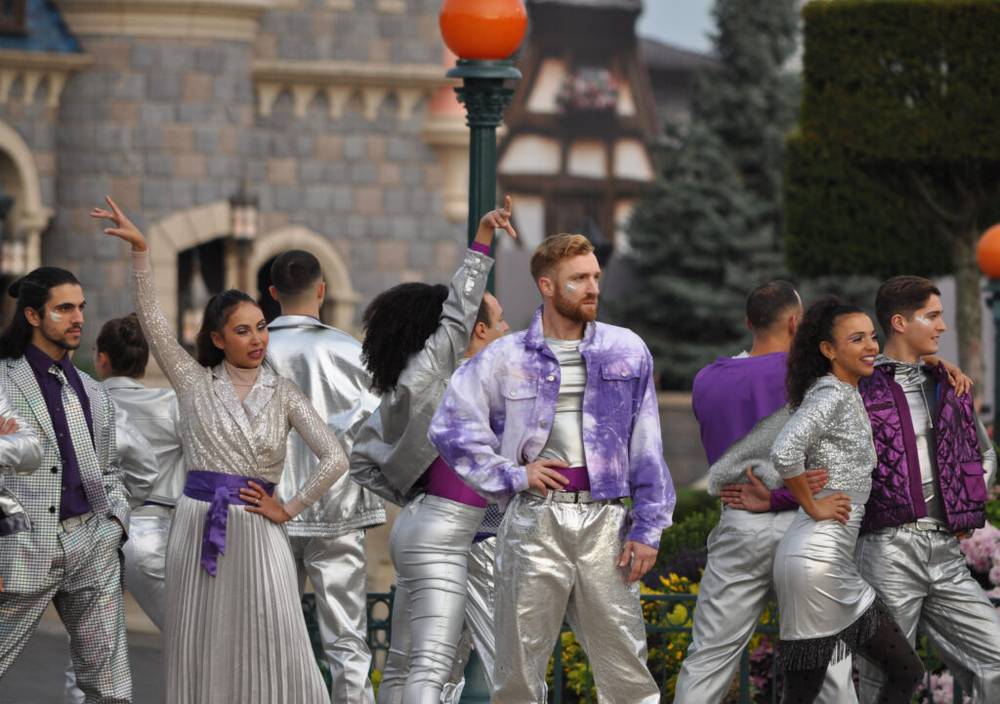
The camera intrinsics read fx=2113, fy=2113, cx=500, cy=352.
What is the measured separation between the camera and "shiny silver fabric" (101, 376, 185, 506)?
842 centimetres

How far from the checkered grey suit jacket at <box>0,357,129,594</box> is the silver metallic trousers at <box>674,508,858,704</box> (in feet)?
6.70

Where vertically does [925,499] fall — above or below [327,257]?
below

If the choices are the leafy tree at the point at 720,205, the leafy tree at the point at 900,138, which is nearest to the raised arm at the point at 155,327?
the leafy tree at the point at 900,138

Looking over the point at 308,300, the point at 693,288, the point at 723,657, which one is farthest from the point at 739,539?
the point at 693,288

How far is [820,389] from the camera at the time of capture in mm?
7066

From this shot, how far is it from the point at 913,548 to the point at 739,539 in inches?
23.4

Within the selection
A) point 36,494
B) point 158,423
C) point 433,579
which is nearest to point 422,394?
point 433,579

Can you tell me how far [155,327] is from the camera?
721 centimetres

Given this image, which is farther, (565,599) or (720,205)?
(720,205)

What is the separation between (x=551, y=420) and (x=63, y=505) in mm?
1732

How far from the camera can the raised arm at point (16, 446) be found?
255 inches

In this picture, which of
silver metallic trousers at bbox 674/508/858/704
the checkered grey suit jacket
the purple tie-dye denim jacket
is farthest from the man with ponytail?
silver metallic trousers at bbox 674/508/858/704

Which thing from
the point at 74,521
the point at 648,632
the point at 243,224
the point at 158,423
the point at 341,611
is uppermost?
the point at 243,224

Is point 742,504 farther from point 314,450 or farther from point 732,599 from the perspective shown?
point 314,450
